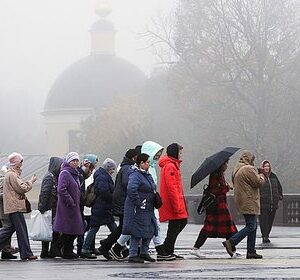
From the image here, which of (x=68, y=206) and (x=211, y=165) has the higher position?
(x=211, y=165)

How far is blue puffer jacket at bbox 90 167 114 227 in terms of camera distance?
71.8 ft

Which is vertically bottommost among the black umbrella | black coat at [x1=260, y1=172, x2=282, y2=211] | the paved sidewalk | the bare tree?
the paved sidewalk

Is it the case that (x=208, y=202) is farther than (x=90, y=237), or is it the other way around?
(x=90, y=237)

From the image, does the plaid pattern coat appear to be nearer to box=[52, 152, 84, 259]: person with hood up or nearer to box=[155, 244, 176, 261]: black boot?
box=[155, 244, 176, 261]: black boot

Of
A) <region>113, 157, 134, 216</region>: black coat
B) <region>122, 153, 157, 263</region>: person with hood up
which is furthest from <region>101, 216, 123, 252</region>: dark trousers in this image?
<region>122, 153, 157, 263</region>: person with hood up

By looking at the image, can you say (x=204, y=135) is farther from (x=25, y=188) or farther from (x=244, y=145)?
(x=25, y=188)

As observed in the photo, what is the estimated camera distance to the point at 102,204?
22.0 m

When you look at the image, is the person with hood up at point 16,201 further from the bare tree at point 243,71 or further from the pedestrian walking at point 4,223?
the bare tree at point 243,71

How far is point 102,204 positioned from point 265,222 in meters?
7.28

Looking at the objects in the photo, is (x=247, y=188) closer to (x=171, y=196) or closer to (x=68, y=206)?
(x=171, y=196)

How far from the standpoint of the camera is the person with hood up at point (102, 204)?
2191cm

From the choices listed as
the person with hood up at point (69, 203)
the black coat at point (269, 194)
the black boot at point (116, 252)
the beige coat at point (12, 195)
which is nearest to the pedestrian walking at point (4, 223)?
the beige coat at point (12, 195)

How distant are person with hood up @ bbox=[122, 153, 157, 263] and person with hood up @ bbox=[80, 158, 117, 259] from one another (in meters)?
1.56

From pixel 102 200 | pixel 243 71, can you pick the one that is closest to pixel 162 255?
pixel 102 200
